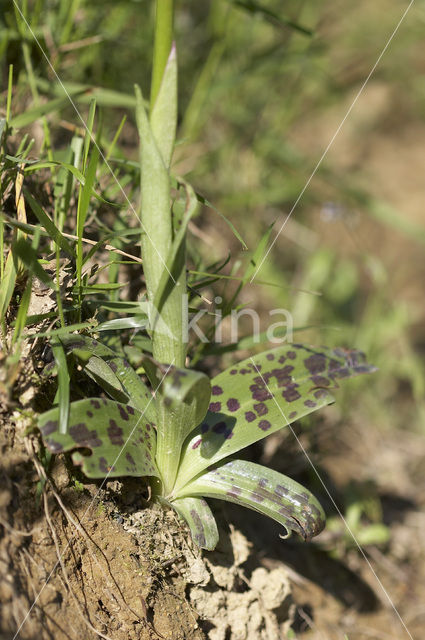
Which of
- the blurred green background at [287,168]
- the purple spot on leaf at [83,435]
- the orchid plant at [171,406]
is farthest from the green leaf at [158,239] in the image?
the blurred green background at [287,168]

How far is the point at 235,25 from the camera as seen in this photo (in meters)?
2.53

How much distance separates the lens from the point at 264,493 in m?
1.15

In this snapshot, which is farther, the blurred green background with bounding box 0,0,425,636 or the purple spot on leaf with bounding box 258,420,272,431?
the blurred green background with bounding box 0,0,425,636

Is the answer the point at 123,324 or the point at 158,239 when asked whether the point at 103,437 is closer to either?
the point at 123,324

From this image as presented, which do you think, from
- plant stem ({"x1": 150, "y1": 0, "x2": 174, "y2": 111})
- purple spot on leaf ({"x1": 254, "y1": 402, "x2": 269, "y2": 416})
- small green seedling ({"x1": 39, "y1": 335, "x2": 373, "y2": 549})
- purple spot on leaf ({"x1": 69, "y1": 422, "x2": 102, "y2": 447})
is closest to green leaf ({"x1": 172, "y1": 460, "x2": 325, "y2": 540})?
small green seedling ({"x1": 39, "y1": 335, "x2": 373, "y2": 549})

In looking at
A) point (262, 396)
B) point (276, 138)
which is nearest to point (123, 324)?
point (262, 396)

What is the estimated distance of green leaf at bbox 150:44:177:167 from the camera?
1080mm

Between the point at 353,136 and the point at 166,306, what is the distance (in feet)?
10.7

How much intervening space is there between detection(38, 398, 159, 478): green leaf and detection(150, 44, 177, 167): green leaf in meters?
0.49

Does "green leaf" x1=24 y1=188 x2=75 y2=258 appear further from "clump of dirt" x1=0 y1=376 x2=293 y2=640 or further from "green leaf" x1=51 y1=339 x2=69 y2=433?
"clump of dirt" x1=0 y1=376 x2=293 y2=640

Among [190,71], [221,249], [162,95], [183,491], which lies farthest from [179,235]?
[190,71]

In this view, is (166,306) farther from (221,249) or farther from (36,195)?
(221,249)

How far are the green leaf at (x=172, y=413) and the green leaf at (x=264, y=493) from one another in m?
0.07

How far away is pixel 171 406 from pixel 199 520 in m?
0.28
